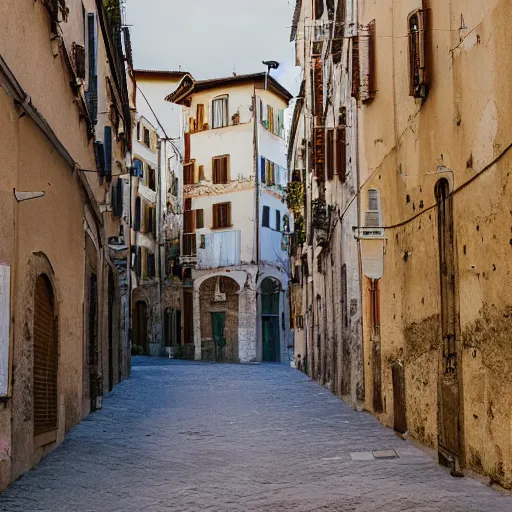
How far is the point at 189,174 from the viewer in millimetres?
42812

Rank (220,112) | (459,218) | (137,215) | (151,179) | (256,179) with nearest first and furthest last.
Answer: (459,218), (137,215), (256,179), (220,112), (151,179)

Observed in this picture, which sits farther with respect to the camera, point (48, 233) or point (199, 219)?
point (199, 219)

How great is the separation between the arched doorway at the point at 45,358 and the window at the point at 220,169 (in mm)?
31404

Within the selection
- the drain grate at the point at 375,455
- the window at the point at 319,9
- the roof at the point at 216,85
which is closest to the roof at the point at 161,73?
the roof at the point at 216,85

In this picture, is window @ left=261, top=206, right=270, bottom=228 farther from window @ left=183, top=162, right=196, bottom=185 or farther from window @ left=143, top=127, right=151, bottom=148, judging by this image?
window @ left=143, top=127, right=151, bottom=148

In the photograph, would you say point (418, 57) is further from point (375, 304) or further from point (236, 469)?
point (375, 304)

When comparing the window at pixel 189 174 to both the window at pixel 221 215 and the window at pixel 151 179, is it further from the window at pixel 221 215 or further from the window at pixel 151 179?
the window at pixel 221 215

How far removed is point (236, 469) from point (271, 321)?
3381 centimetres

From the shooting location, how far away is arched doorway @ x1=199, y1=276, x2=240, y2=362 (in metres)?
41.2

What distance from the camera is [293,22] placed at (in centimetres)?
3269

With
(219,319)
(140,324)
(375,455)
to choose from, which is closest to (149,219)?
(140,324)

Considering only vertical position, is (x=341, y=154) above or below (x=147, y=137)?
below

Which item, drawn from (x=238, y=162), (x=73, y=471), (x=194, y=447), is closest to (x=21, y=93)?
(x=73, y=471)

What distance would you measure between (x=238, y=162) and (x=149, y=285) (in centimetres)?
761
